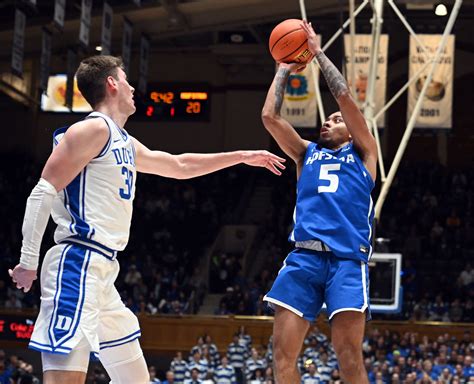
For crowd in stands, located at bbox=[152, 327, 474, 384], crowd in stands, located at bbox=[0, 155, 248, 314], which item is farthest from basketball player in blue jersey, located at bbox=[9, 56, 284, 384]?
crowd in stands, located at bbox=[0, 155, 248, 314]

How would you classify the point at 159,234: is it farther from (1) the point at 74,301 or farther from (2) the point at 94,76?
(1) the point at 74,301

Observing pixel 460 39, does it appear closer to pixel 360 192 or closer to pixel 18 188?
pixel 18 188

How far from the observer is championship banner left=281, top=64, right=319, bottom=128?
2236 cm

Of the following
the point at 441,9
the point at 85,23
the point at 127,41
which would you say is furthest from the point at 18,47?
the point at 441,9

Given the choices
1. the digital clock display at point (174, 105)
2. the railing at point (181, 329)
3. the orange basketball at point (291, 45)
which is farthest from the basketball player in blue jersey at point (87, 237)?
the digital clock display at point (174, 105)

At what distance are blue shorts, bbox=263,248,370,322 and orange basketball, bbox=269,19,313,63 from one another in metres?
1.39

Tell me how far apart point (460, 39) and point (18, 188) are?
14.8m

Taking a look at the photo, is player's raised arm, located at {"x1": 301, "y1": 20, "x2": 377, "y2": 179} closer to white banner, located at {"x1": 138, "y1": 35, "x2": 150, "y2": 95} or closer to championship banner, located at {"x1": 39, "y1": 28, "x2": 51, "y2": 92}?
championship banner, located at {"x1": 39, "y1": 28, "x2": 51, "y2": 92}

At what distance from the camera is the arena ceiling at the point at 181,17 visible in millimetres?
25891

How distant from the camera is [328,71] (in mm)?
6750

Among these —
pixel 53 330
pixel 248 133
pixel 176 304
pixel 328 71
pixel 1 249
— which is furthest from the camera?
pixel 248 133

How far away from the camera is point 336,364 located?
19.7 metres

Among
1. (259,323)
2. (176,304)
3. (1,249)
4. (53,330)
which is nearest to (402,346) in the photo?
(259,323)

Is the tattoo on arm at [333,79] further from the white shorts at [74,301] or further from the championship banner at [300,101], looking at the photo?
the championship banner at [300,101]
